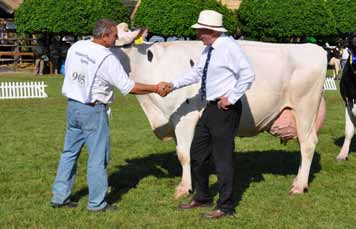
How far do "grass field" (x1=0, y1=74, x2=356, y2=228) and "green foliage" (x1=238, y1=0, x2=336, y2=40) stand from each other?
1118 inches

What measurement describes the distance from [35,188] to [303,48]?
440 cm

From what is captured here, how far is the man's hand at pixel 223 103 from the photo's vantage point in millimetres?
6958

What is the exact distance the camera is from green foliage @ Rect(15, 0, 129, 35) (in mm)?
36906

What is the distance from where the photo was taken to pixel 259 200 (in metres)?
8.20

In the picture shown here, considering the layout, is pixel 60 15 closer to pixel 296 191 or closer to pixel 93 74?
pixel 296 191

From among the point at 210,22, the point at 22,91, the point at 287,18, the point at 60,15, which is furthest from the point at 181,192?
the point at 287,18

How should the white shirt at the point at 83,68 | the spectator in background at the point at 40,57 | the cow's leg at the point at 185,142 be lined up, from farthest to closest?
the spectator in background at the point at 40,57 → the cow's leg at the point at 185,142 → the white shirt at the point at 83,68

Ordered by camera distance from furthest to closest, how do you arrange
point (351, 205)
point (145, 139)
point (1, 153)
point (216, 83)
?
point (145, 139) < point (1, 153) < point (351, 205) < point (216, 83)

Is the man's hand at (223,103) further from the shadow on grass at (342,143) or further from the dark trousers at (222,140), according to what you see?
the shadow on grass at (342,143)

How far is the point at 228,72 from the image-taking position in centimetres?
703

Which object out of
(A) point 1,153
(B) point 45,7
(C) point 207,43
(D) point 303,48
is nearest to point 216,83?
(C) point 207,43

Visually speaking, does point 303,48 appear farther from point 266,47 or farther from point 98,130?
point 98,130

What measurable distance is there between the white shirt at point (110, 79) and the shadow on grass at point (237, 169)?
1.72m

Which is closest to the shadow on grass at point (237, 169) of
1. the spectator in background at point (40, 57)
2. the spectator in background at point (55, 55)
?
the spectator in background at point (40, 57)
